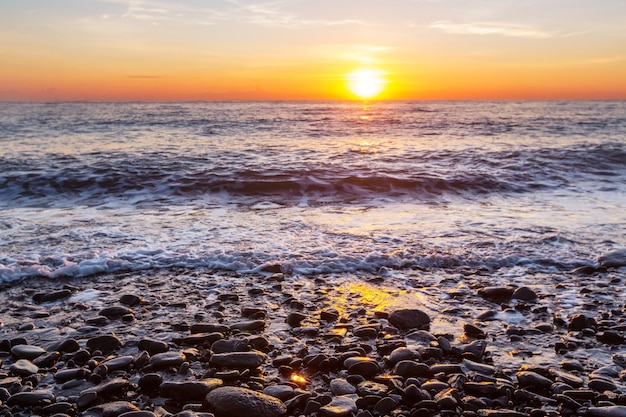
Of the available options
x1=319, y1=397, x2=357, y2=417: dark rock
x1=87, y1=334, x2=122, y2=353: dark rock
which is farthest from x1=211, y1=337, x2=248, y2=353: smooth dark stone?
x1=319, y1=397, x2=357, y2=417: dark rock

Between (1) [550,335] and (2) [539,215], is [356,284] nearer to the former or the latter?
(1) [550,335]

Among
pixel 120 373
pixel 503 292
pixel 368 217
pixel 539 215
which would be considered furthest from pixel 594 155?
pixel 120 373

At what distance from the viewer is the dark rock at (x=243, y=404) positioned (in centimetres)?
306

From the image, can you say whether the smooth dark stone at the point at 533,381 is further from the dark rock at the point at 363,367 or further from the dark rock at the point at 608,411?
the dark rock at the point at 363,367

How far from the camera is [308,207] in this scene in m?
10.6

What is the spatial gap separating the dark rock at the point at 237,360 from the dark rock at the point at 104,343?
0.95 meters

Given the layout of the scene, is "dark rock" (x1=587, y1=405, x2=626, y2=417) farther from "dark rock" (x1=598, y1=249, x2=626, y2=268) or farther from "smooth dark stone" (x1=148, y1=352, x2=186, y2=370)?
"dark rock" (x1=598, y1=249, x2=626, y2=268)

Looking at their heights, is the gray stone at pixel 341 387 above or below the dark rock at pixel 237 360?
below

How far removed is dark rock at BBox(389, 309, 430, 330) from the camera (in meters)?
4.51

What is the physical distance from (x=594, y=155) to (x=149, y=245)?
17575 millimetres

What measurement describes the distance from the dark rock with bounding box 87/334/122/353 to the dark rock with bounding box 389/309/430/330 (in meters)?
2.61

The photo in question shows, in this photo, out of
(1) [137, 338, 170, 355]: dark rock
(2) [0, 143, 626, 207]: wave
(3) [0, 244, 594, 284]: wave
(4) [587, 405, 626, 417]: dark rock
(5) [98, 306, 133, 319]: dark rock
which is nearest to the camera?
(4) [587, 405, 626, 417]: dark rock

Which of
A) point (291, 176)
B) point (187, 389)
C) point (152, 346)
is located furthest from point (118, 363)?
point (291, 176)

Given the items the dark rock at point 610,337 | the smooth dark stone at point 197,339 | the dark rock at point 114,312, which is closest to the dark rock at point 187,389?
the smooth dark stone at point 197,339
